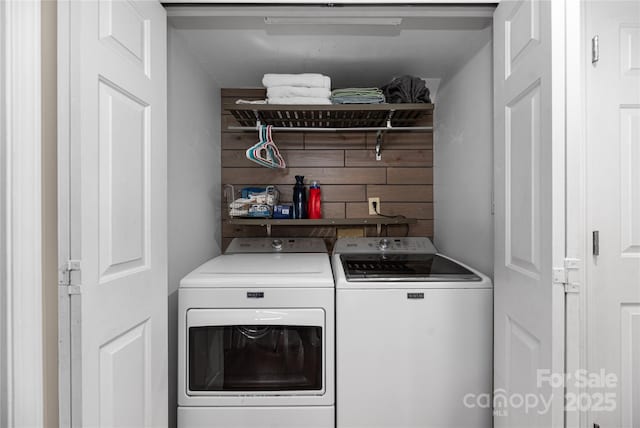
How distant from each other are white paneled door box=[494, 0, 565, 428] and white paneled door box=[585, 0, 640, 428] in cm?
25

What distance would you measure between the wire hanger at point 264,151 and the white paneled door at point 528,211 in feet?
4.02

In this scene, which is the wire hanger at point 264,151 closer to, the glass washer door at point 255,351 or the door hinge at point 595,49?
the glass washer door at point 255,351

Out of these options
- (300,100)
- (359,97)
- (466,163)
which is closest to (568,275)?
(466,163)

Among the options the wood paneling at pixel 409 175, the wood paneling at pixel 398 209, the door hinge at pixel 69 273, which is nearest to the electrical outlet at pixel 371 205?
the wood paneling at pixel 398 209

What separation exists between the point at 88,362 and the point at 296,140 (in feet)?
6.15

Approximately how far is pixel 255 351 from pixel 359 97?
58.9 inches

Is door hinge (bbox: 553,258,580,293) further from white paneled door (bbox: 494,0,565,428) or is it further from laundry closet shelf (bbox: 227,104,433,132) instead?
laundry closet shelf (bbox: 227,104,433,132)

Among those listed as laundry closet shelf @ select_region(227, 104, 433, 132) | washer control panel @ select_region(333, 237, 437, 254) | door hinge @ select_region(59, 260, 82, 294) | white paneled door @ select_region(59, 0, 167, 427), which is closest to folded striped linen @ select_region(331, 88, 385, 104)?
laundry closet shelf @ select_region(227, 104, 433, 132)

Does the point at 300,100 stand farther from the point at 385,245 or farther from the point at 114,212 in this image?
the point at 114,212

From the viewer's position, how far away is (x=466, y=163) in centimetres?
206

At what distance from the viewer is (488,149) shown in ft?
5.96

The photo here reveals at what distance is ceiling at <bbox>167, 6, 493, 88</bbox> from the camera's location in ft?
5.08

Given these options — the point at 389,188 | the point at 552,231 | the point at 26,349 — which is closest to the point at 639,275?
the point at 552,231

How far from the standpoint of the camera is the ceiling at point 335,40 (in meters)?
1.55
